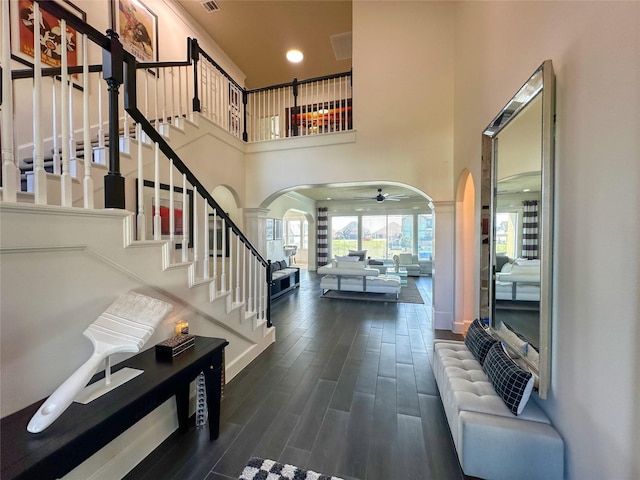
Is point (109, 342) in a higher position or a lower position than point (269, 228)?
lower

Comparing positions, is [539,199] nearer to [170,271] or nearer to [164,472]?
[170,271]

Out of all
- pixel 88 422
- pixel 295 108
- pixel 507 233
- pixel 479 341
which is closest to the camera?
pixel 88 422

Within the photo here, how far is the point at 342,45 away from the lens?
208 inches

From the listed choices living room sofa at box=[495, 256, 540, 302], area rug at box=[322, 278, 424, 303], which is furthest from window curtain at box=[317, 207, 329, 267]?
living room sofa at box=[495, 256, 540, 302]

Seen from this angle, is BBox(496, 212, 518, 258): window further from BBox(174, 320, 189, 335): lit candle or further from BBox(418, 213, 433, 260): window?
BBox(418, 213, 433, 260): window

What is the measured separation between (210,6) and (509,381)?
630 centimetres

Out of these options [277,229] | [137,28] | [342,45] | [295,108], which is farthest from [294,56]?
[277,229]

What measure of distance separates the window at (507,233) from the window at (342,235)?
339 inches

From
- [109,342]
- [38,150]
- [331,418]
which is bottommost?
[331,418]

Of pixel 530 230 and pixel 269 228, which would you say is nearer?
pixel 530 230

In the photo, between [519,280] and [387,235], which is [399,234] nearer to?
[387,235]

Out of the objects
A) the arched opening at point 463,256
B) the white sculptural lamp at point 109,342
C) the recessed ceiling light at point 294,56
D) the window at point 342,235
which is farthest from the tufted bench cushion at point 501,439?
the window at point 342,235

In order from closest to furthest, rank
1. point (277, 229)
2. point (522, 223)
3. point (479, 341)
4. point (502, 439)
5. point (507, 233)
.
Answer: point (502, 439)
point (522, 223)
point (507, 233)
point (479, 341)
point (277, 229)

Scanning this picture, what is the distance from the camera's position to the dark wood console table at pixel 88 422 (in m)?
0.89
